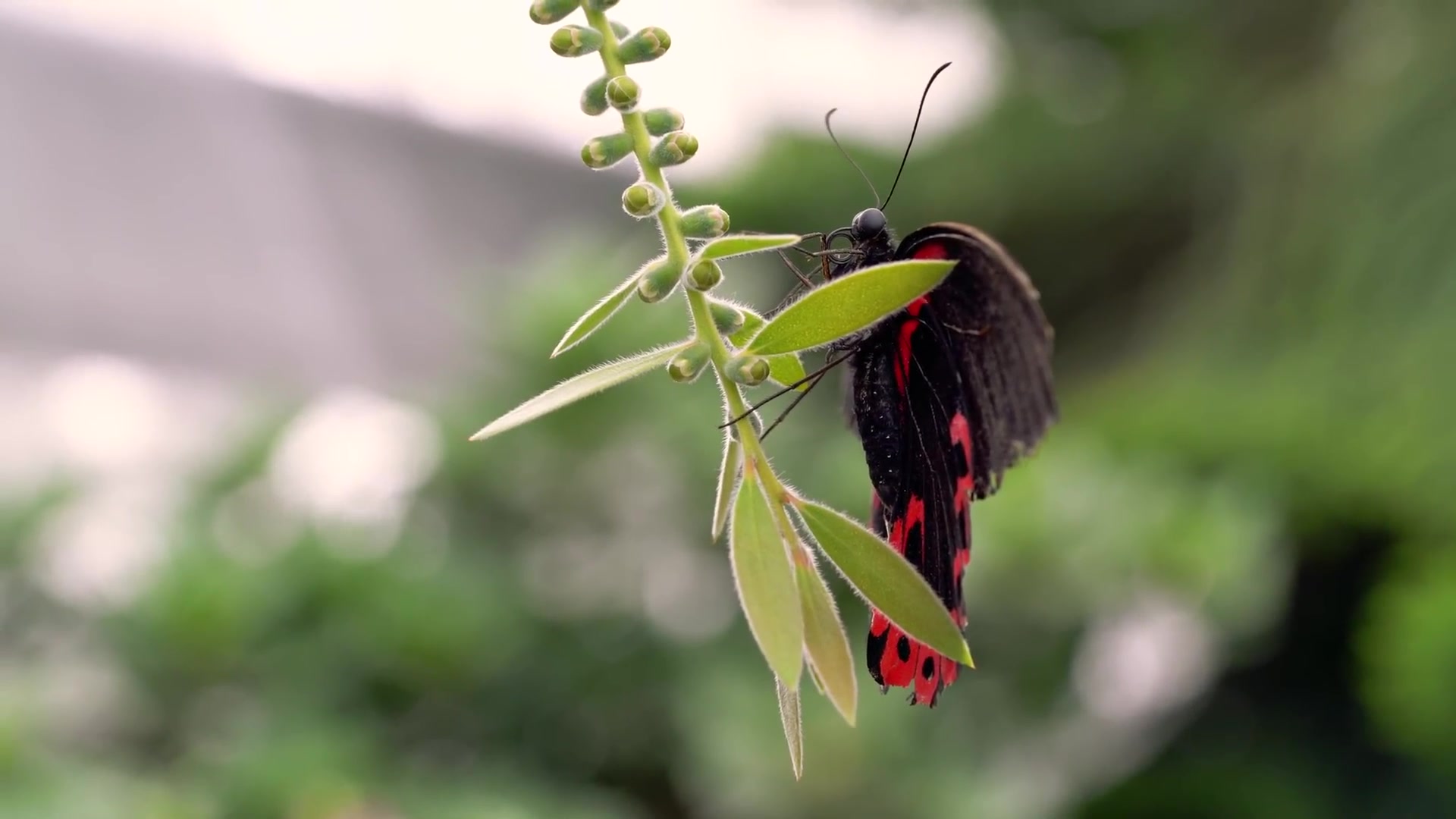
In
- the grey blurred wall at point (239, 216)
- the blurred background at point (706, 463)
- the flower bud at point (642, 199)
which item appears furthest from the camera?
the grey blurred wall at point (239, 216)

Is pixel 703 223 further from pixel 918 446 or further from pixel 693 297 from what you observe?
pixel 918 446

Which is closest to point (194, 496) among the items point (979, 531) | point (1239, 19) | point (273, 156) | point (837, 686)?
point (979, 531)

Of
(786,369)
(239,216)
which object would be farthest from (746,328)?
(239,216)

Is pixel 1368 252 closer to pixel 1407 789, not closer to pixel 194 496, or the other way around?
pixel 1407 789

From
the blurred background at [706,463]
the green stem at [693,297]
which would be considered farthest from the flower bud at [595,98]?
the blurred background at [706,463]

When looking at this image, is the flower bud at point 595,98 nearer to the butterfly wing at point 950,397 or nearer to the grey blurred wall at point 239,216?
the butterfly wing at point 950,397

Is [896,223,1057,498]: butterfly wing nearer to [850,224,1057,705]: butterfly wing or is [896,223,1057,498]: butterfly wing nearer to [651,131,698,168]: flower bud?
[850,224,1057,705]: butterfly wing
